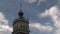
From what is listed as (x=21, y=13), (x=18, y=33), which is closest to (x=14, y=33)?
(x=18, y=33)

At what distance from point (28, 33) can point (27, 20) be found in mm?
6574

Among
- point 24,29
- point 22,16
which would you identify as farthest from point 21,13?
point 24,29

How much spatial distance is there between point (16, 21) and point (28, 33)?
25.9 feet

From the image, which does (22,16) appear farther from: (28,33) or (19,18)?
(28,33)

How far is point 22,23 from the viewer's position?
107 meters

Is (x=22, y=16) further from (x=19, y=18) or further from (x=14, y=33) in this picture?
(x=14, y=33)

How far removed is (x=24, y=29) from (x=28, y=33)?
2.52 meters

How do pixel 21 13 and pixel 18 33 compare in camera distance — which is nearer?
pixel 18 33

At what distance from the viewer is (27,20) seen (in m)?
109

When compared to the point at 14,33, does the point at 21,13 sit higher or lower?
higher

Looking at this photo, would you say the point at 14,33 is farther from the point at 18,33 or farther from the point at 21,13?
the point at 21,13

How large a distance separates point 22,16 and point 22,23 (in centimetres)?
451

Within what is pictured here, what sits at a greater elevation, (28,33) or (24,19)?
(24,19)

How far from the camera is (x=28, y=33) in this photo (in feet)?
347
